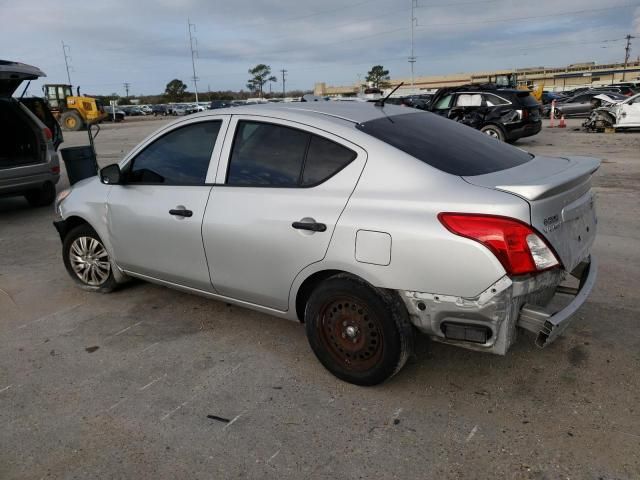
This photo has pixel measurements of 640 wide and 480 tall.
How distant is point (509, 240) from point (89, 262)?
366 cm

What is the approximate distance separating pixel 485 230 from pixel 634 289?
8.66ft

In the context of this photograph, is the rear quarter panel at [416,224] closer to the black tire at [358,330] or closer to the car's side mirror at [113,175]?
the black tire at [358,330]

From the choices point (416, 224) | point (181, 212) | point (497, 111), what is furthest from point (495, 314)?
point (497, 111)

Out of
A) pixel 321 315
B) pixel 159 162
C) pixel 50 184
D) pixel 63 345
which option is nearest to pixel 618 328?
pixel 321 315

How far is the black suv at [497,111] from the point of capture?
14.4 metres

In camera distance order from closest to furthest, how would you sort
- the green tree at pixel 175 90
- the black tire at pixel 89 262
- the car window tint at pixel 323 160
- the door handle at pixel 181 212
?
the car window tint at pixel 323 160 → the door handle at pixel 181 212 → the black tire at pixel 89 262 → the green tree at pixel 175 90

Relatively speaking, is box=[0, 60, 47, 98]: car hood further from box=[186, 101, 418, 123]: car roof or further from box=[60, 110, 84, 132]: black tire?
box=[60, 110, 84, 132]: black tire

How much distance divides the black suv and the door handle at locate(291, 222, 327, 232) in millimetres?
12453

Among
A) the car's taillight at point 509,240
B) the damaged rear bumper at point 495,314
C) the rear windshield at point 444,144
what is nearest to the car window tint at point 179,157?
the rear windshield at point 444,144

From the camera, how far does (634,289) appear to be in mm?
4375

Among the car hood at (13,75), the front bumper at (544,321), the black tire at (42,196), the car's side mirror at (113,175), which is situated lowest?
the black tire at (42,196)

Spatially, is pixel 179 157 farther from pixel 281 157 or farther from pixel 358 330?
pixel 358 330

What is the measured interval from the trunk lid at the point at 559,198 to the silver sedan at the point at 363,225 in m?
0.01

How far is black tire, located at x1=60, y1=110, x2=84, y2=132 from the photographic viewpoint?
3381 cm
